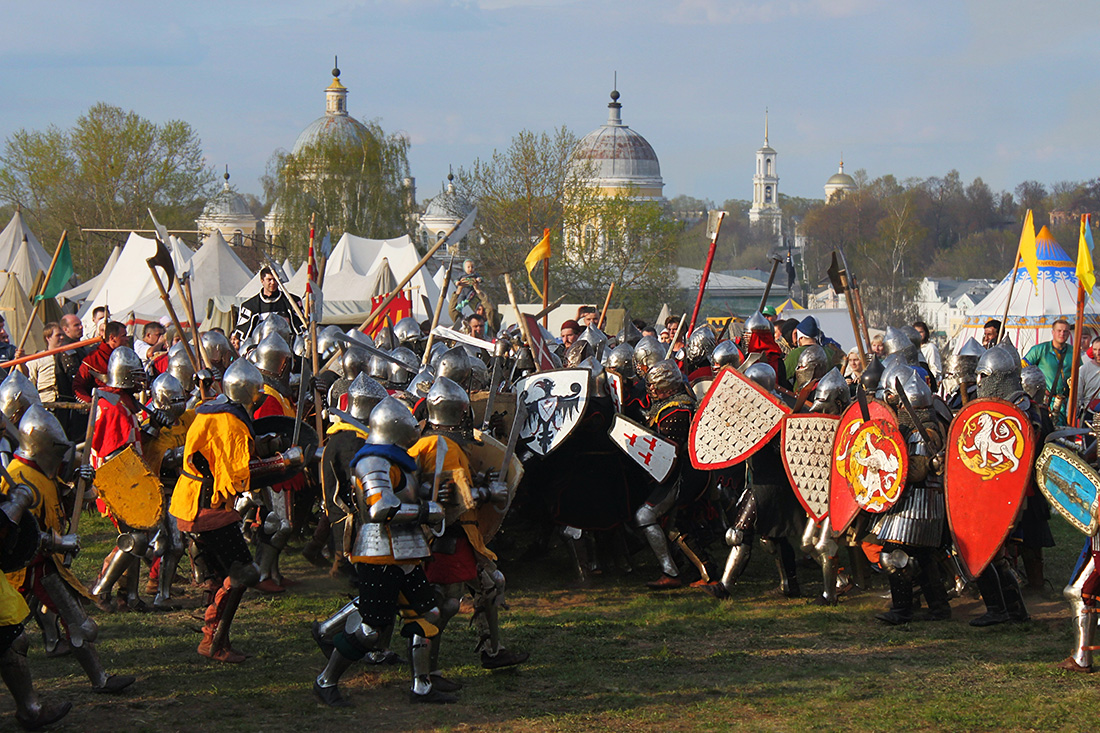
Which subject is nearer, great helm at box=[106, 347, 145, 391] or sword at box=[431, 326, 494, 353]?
great helm at box=[106, 347, 145, 391]

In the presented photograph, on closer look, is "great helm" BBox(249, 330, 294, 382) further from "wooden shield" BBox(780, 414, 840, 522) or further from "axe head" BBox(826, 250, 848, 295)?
"axe head" BBox(826, 250, 848, 295)

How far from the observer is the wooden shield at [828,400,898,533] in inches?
254

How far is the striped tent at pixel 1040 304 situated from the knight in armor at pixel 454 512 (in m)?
16.2

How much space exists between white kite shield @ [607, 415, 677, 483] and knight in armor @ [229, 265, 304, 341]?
17.1ft

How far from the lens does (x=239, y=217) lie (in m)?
83.7

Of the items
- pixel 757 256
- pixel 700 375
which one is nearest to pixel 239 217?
pixel 757 256

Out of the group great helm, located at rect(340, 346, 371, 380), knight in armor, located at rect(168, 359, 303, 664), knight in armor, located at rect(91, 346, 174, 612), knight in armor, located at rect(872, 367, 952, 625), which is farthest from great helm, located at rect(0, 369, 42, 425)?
knight in armor, located at rect(872, 367, 952, 625)

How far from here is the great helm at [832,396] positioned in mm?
6832

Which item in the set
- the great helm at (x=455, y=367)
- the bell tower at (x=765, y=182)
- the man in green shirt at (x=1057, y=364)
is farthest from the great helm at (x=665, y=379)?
the bell tower at (x=765, y=182)

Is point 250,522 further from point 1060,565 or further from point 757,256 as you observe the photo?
point 757,256

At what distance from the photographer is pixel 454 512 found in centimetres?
521

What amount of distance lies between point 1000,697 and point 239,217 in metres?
82.6

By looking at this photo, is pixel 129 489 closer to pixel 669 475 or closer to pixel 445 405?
pixel 445 405

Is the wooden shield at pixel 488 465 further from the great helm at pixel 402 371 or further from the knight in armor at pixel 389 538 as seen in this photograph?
the great helm at pixel 402 371
